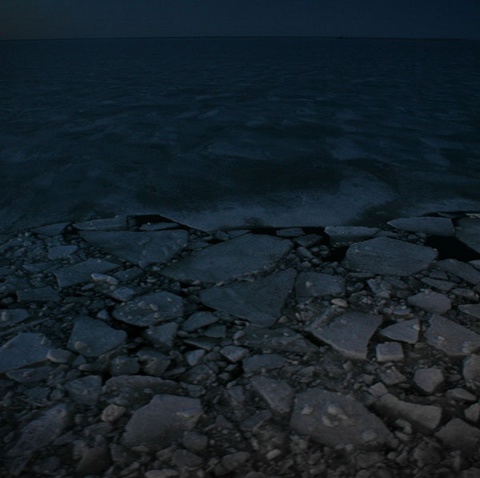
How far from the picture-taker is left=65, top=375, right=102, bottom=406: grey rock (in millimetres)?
1377

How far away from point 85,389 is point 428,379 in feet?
3.83

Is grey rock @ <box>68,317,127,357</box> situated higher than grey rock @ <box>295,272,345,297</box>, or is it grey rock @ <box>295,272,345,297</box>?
grey rock @ <box>295,272,345,297</box>

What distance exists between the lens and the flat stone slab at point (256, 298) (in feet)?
5.99

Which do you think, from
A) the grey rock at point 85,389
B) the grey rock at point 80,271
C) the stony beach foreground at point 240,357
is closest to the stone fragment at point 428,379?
the stony beach foreground at point 240,357

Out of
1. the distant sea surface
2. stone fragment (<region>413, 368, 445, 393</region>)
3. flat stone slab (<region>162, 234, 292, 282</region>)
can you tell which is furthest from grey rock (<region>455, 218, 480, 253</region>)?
stone fragment (<region>413, 368, 445, 393</region>)

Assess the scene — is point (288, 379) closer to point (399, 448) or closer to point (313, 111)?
point (399, 448)

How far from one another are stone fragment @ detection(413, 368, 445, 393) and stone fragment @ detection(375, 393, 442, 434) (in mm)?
82

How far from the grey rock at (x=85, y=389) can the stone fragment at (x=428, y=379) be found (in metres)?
1.08

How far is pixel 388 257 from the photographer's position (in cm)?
227

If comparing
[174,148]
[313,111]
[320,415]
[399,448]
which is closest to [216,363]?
[320,415]

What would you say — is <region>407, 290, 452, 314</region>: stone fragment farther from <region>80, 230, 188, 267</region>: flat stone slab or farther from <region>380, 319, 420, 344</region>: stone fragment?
<region>80, 230, 188, 267</region>: flat stone slab

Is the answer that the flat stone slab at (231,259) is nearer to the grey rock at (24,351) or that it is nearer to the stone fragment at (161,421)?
the grey rock at (24,351)

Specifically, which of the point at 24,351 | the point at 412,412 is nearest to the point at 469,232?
the point at 412,412

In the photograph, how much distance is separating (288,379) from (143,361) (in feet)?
1.76
